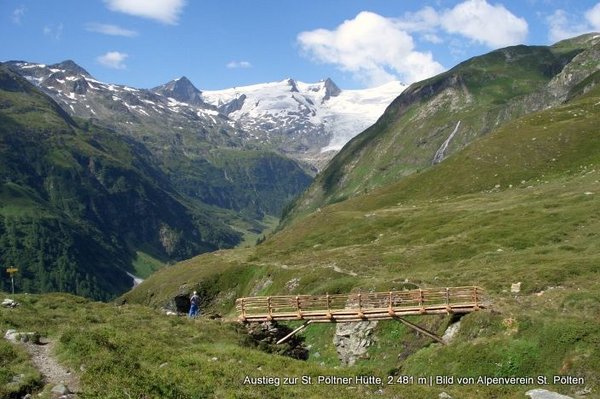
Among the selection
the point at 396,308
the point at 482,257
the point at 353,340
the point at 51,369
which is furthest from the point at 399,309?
the point at 482,257

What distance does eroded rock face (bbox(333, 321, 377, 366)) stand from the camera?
46250mm

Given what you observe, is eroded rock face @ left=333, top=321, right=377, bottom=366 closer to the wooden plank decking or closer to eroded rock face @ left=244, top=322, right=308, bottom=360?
the wooden plank decking

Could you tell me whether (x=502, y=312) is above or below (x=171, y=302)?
above

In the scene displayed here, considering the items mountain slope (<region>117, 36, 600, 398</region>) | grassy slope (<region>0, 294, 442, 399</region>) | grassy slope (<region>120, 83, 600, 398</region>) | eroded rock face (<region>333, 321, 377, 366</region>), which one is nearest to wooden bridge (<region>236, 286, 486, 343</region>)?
mountain slope (<region>117, 36, 600, 398</region>)

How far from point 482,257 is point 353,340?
23443 millimetres

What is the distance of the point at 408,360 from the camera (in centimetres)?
3803

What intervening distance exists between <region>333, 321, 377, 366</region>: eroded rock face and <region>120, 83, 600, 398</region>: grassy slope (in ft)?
3.40

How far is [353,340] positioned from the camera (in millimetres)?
47719

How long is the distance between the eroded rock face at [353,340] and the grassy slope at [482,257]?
1.04 meters

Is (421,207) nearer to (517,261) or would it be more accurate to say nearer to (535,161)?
(535,161)

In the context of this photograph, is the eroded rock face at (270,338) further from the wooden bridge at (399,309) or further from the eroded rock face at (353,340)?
the eroded rock face at (353,340)

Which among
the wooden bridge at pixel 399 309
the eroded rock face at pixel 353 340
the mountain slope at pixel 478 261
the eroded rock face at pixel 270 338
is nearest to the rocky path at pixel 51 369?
the mountain slope at pixel 478 261

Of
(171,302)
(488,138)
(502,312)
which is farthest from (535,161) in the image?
(502,312)

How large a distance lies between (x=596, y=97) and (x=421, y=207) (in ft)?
238
